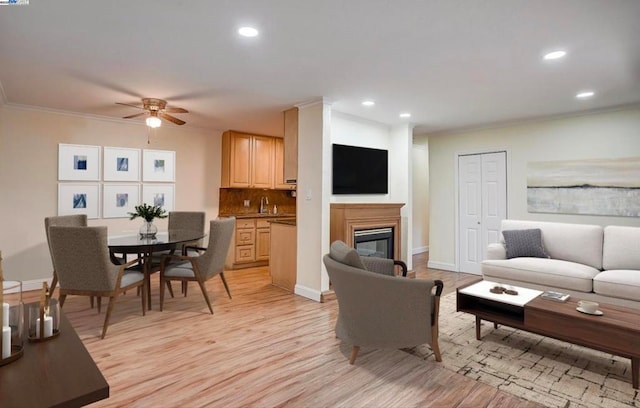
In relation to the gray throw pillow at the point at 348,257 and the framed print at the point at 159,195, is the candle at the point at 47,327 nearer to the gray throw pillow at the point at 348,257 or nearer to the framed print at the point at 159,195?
the gray throw pillow at the point at 348,257

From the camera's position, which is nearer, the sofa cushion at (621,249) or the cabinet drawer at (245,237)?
the sofa cushion at (621,249)

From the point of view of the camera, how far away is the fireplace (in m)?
4.53

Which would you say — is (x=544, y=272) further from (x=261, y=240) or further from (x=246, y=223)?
(x=246, y=223)

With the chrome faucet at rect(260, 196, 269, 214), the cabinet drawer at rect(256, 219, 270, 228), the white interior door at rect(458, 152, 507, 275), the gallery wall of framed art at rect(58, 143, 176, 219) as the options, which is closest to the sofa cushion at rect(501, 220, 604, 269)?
the white interior door at rect(458, 152, 507, 275)

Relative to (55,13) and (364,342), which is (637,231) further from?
(55,13)

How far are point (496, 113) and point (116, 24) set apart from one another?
4528 mm

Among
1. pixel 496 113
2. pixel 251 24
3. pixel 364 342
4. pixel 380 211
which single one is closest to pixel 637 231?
pixel 496 113

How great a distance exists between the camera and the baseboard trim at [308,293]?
4.09m

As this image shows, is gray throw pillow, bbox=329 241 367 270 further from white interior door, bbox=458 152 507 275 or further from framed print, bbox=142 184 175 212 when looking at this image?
framed print, bbox=142 184 175 212

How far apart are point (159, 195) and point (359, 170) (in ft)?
10.6

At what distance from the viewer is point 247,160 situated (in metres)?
6.09

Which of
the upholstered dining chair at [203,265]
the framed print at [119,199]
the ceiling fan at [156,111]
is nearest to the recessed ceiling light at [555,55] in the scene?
the upholstered dining chair at [203,265]

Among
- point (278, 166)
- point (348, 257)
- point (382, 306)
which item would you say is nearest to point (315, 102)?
point (348, 257)

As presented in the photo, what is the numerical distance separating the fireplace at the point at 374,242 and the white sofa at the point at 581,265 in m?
1.27
